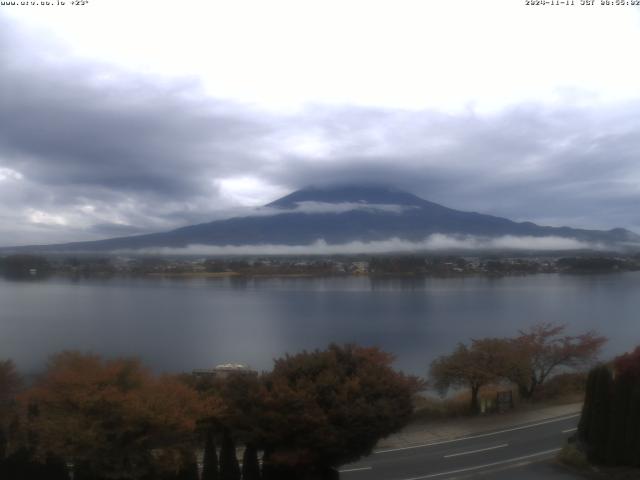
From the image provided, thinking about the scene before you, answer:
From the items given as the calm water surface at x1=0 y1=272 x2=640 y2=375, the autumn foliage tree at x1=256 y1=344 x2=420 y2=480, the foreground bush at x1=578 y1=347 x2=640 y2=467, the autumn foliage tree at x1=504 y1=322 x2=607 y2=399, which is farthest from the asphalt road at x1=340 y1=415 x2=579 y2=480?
the calm water surface at x1=0 y1=272 x2=640 y2=375

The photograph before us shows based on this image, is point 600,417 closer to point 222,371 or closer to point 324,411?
point 324,411

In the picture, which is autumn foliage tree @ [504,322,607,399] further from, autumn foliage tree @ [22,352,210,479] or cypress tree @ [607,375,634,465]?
autumn foliage tree @ [22,352,210,479]

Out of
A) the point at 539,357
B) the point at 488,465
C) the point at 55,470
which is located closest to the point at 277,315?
the point at 539,357

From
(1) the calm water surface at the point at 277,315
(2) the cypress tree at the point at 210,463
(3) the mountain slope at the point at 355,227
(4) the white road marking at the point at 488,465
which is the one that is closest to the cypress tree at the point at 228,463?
(2) the cypress tree at the point at 210,463

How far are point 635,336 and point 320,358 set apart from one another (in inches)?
1025

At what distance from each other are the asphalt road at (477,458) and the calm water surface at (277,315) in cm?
868

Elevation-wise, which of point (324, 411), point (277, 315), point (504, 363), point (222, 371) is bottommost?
point (277, 315)

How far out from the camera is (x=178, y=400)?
279 inches

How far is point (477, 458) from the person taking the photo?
964cm

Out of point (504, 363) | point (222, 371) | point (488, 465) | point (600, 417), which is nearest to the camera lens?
point (600, 417)

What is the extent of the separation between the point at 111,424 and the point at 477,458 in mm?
5803

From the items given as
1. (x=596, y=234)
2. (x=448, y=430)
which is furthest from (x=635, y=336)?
(x=596, y=234)

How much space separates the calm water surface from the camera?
24109 millimetres

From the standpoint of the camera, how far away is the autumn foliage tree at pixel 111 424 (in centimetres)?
661
